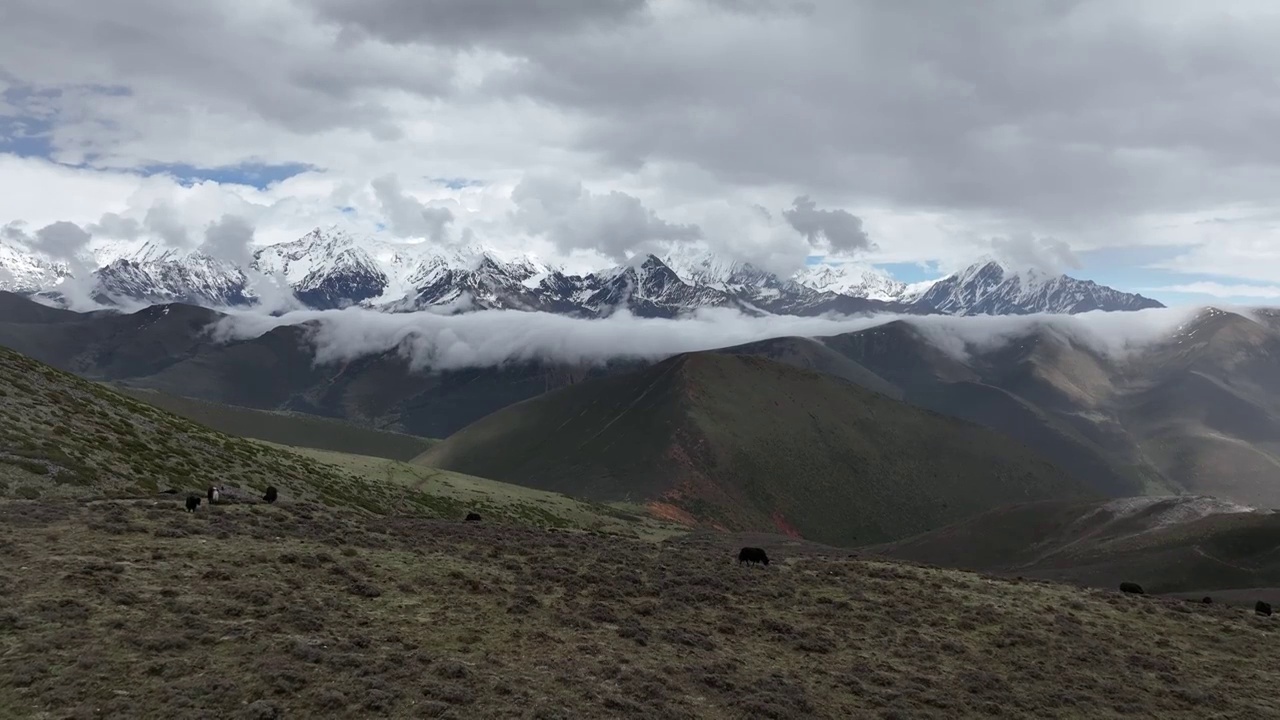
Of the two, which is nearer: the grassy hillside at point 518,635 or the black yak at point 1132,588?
the grassy hillside at point 518,635

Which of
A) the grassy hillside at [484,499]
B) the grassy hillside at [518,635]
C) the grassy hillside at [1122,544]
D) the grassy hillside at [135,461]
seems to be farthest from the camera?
the grassy hillside at [1122,544]

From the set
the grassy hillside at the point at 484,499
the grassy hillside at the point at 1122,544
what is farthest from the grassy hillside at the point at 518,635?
the grassy hillside at the point at 1122,544

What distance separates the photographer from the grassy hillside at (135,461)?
123ft

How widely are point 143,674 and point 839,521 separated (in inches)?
7442

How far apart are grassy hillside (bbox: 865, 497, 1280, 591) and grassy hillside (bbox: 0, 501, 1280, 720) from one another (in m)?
38.4

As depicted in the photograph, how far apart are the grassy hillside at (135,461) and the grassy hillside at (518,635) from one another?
6.18 metres

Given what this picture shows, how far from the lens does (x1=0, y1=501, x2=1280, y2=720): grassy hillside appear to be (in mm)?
18688

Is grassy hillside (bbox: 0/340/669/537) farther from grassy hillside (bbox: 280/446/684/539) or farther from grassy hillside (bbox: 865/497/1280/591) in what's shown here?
grassy hillside (bbox: 865/497/1280/591)

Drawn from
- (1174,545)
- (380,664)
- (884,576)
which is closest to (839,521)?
(1174,545)

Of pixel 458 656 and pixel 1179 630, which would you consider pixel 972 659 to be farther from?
pixel 458 656

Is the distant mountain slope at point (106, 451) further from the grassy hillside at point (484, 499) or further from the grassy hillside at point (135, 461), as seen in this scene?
the grassy hillside at point (484, 499)

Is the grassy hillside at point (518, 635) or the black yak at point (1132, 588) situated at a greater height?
the grassy hillside at point (518, 635)

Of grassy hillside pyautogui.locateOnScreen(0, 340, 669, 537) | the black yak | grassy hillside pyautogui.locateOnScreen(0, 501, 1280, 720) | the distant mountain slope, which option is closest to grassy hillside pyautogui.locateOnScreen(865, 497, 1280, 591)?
the black yak

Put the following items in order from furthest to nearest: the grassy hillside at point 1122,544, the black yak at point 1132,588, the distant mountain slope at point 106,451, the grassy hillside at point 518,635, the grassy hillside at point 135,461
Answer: the grassy hillside at point 1122,544 → the black yak at point 1132,588 → the grassy hillside at point 135,461 → the distant mountain slope at point 106,451 → the grassy hillside at point 518,635
